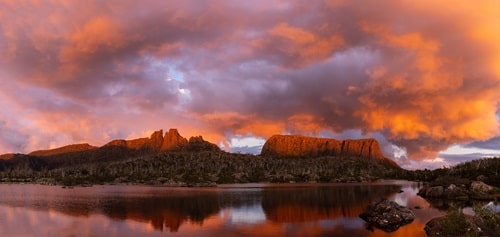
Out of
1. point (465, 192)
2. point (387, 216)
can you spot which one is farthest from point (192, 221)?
point (465, 192)

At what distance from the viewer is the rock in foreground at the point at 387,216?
2717 inches

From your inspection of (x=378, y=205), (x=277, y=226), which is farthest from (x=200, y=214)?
(x=378, y=205)

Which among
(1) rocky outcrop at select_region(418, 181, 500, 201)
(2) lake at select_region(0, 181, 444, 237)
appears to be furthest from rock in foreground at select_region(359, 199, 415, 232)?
(1) rocky outcrop at select_region(418, 181, 500, 201)

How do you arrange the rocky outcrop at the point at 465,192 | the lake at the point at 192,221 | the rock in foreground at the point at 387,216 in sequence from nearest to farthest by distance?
the lake at the point at 192,221
the rock in foreground at the point at 387,216
the rocky outcrop at the point at 465,192

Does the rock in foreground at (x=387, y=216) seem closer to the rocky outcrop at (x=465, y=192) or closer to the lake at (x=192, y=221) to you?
the lake at (x=192, y=221)

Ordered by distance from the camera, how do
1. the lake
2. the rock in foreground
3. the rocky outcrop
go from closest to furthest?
1. the lake
2. the rock in foreground
3. the rocky outcrop

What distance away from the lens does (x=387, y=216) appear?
70.9 metres

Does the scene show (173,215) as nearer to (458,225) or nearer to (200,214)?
(200,214)

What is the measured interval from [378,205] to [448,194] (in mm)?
69757

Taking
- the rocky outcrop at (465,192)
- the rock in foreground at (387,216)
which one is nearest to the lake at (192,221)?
the rock in foreground at (387,216)

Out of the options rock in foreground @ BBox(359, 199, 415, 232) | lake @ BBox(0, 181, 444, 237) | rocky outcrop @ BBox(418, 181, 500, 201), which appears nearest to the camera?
lake @ BBox(0, 181, 444, 237)

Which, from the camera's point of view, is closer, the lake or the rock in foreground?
the lake

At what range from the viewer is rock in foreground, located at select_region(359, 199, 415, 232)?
2717 inches

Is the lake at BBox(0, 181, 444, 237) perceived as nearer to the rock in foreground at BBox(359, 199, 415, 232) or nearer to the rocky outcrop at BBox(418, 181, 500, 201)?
the rock in foreground at BBox(359, 199, 415, 232)
